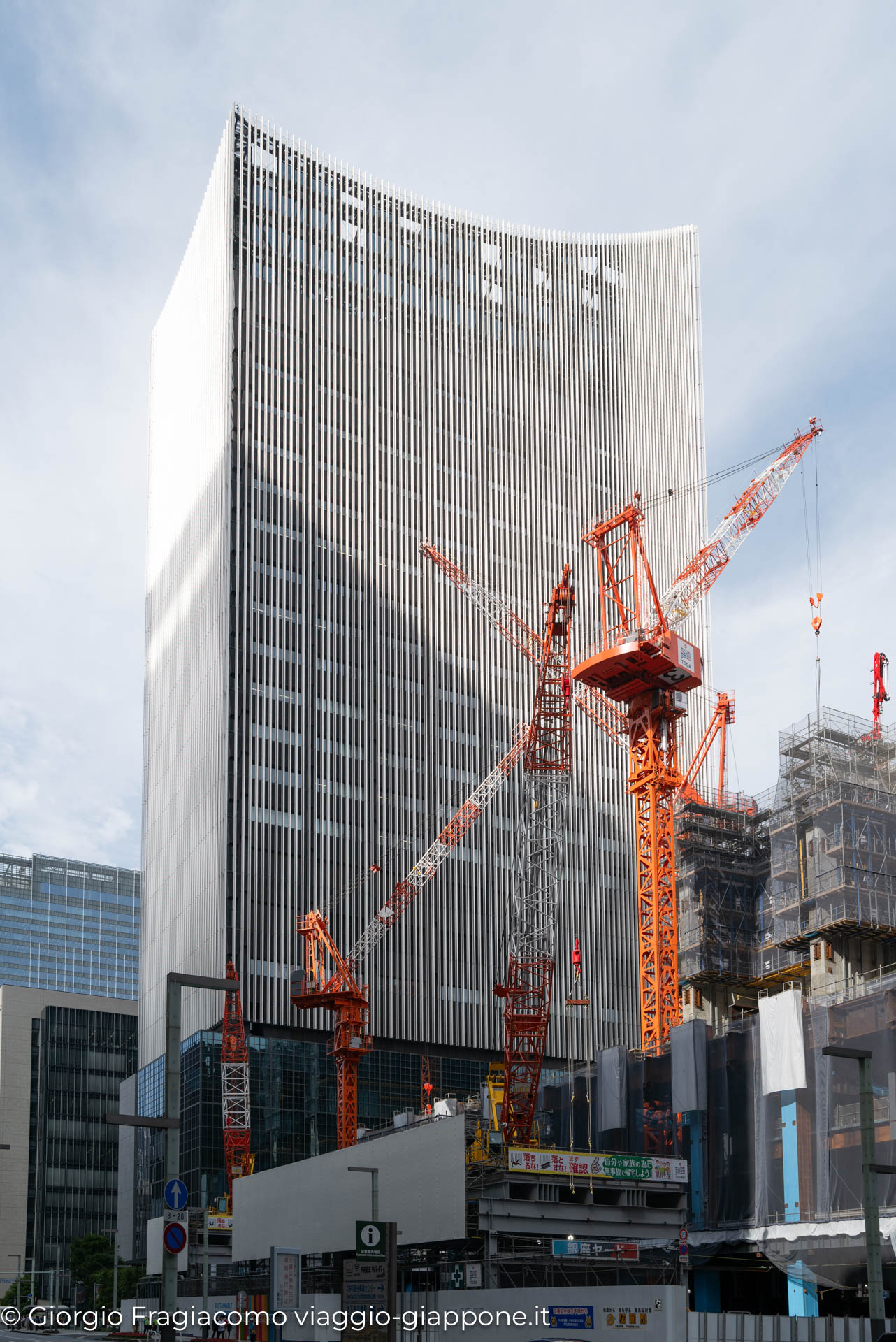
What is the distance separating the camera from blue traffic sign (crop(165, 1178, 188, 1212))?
108 ft

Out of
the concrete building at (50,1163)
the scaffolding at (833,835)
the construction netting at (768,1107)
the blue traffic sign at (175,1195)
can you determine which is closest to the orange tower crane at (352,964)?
the construction netting at (768,1107)

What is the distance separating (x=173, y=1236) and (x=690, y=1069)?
2733 inches

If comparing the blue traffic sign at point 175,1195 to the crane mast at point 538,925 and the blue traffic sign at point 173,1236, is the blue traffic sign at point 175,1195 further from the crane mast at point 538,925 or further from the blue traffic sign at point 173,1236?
the crane mast at point 538,925

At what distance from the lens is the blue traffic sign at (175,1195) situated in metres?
32.9

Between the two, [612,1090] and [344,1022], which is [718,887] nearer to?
[612,1090]

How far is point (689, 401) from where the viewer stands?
186 metres

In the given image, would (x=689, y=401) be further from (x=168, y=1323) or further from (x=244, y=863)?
(x=168, y=1323)

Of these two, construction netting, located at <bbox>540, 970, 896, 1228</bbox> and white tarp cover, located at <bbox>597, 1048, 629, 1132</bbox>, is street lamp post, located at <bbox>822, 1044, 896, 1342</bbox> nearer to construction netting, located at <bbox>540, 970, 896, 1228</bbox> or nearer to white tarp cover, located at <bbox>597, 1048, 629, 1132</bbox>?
construction netting, located at <bbox>540, 970, 896, 1228</bbox>

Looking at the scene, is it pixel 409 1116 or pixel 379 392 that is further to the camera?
pixel 379 392

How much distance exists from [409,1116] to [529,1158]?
27.8 meters

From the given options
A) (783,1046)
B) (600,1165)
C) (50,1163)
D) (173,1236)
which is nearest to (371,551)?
(783,1046)

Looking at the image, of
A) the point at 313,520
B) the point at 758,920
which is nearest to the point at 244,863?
the point at 313,520

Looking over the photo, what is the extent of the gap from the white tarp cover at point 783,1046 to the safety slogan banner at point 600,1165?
9271 millimetres

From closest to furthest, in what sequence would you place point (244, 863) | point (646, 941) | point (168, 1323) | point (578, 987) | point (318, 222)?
point (168, 1323)
point (646, 941)
point (244, 863)
point (578, 987)
point (318, 222)
